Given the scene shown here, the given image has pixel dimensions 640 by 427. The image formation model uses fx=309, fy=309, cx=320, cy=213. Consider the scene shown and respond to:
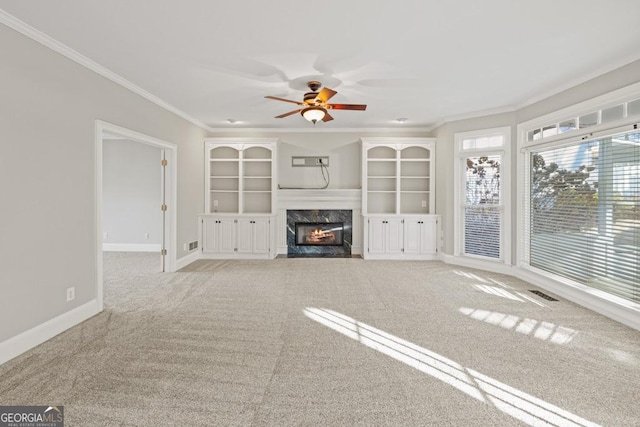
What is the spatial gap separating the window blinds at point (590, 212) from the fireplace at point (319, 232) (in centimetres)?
339

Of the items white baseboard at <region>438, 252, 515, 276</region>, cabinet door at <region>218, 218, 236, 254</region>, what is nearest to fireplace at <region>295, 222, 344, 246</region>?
cabinet door at <region>218, 218, 236, 254</region>

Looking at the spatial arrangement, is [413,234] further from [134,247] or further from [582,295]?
[134,247]

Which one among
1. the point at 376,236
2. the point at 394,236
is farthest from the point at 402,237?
the point at 376,236

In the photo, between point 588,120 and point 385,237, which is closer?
point 588,120

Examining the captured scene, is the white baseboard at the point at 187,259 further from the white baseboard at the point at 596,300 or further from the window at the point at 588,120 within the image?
the window at the point at 588,120

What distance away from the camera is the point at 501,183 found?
5188 mm

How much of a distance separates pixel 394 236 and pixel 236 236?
3.21 metres

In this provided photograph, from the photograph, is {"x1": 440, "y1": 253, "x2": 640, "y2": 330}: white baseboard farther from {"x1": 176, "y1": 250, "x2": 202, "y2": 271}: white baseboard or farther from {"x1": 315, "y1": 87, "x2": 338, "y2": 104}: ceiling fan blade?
{"x1": 176, "y1": 250, "x2": 202, "y2": 271}: white baseboard

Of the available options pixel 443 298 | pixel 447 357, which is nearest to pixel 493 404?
pixel 447 357

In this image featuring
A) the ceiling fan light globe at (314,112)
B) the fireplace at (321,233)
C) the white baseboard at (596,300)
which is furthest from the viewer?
the fireplace at (321,233)

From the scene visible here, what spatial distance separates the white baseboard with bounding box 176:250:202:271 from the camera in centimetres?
546

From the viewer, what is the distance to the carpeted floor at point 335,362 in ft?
6.03

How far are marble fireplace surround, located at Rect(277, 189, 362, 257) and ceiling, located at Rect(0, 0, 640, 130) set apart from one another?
8.11 feet

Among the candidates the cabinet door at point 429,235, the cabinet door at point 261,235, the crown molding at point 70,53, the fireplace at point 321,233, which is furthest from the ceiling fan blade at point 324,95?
the cabinet door at point 429,235
